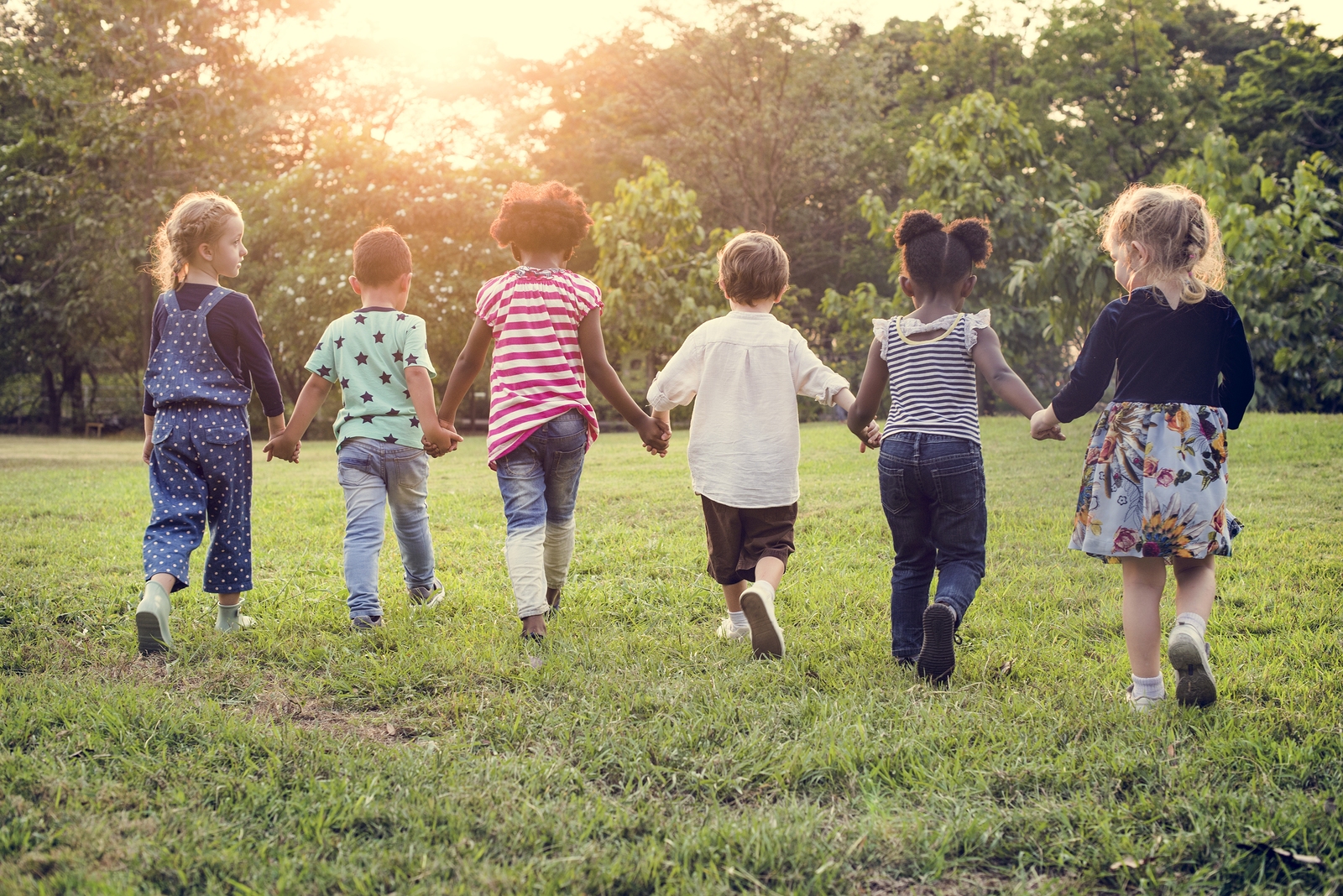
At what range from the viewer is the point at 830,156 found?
85.5 feet

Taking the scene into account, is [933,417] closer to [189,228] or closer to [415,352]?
[415,352]

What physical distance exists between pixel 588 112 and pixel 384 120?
5.56m

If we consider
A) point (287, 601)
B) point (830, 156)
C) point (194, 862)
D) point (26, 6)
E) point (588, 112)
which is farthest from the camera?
point (588, 112)

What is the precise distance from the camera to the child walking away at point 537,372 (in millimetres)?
3861

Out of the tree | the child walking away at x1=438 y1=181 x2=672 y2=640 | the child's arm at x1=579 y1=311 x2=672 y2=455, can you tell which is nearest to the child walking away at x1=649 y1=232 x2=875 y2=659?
the child's arm at x1=579 y1=311 x2=672 y2=455

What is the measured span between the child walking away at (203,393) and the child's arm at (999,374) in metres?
2.60

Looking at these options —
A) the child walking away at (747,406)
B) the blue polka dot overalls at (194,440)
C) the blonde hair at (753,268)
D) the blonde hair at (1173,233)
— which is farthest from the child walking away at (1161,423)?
the blue polka dot overalls at (194,440)

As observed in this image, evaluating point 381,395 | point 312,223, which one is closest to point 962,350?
point 381,395

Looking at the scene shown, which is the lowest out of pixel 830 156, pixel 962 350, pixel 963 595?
pixel 963 595

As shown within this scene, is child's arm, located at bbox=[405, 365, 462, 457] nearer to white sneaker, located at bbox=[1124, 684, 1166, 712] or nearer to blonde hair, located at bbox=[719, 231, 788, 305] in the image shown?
blonde hair, located at bbox=[719, 231, 788, 305]

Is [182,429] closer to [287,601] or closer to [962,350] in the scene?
[287,601]

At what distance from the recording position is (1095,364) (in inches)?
126

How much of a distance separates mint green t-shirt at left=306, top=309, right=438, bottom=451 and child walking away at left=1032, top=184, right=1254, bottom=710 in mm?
2436

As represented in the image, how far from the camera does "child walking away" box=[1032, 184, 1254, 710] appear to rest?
306 cm
